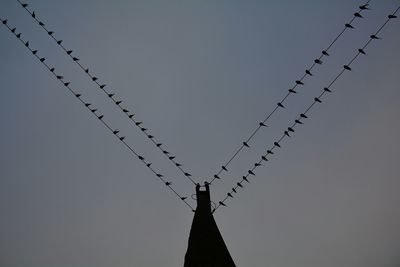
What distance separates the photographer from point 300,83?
14617mm

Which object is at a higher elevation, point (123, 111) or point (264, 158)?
point (264, 158)

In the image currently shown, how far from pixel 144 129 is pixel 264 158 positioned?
4866 mm

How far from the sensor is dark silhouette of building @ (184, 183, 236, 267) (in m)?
17.6

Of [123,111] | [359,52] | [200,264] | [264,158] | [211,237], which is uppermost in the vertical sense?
[359,52]

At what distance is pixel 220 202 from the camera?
18781 millimetres

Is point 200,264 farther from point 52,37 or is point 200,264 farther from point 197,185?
point 52,37

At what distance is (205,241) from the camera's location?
59.9 ft

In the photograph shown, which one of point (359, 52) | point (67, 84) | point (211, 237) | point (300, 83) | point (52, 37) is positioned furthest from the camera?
point (211, 237)

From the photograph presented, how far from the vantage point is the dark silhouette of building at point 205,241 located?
1761 centimetres

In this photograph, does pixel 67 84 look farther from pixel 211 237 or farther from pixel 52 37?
pixel 211 237

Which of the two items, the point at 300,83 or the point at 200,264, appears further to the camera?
the point at 200,264

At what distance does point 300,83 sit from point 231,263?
7738 mm

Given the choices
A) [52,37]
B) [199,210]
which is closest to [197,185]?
[199,210]

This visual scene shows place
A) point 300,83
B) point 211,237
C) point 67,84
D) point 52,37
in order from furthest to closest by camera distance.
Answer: point 211,237, point 67,84, point 52,37, point 300,83
